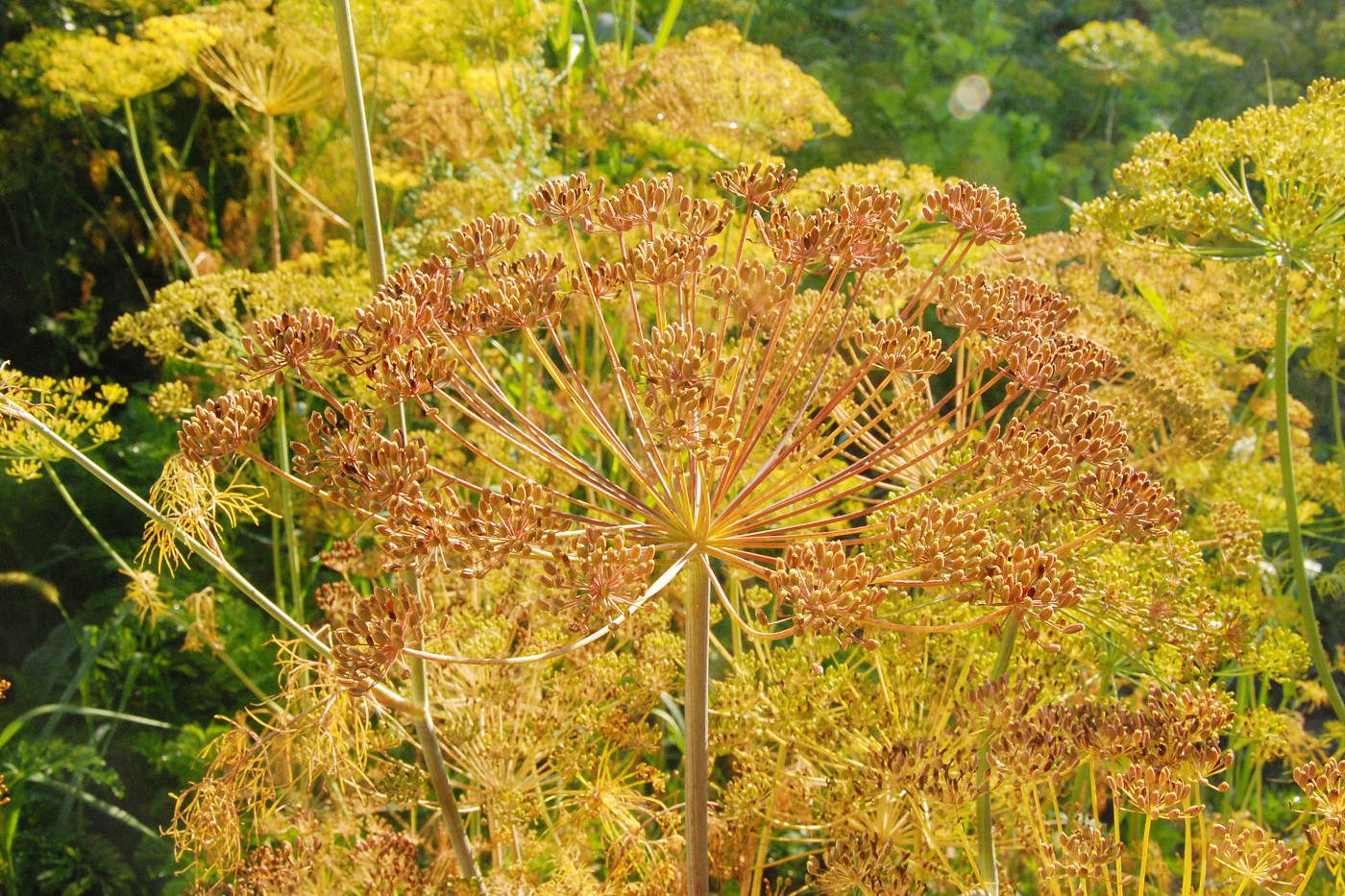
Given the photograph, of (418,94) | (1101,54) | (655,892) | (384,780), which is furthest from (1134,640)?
(1101,54)

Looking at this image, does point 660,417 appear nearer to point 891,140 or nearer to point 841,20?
point 891,140

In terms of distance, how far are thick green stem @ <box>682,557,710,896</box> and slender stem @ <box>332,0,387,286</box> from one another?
1.86 feet

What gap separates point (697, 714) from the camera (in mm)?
1164

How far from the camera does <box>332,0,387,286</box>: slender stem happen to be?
1.25 meters

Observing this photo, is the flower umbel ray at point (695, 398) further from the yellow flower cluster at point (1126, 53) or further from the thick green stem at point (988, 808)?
the yellow flower cluster at point (1126, 53)

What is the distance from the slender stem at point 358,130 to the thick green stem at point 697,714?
0.57 m

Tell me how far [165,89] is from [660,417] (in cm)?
369

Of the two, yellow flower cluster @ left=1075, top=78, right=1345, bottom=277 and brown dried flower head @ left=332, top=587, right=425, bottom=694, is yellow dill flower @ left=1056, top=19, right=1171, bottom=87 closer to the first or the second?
yellow flower cluster @ left=1075, top=78, right=1345, bottom=277

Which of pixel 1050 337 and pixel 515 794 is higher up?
pixel 1050 337

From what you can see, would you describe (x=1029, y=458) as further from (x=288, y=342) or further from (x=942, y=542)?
(x=288, y=342)

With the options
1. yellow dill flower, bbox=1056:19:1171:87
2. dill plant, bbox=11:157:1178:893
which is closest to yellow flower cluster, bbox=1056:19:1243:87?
yellow dill flower, bbox=1056:19:1171:87

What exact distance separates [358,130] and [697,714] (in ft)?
2.75

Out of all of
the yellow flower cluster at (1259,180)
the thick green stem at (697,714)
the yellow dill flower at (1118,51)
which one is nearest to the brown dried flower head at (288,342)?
the thick green stem at (697,714)

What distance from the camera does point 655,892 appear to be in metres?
1.66
